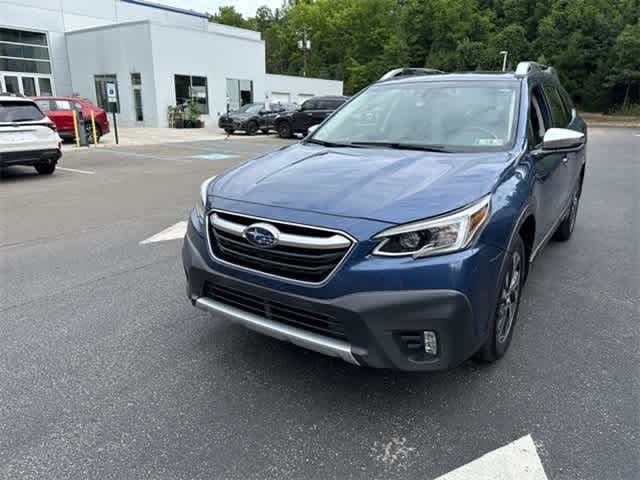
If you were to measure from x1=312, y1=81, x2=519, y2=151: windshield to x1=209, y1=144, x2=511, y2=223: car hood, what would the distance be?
11.5 inches

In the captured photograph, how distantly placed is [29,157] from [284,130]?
14.1 m

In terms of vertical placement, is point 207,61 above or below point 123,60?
above

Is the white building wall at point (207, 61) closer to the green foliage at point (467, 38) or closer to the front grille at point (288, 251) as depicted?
the front grille at point (288, 251)

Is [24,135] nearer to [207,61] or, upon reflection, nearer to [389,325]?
[389,325]

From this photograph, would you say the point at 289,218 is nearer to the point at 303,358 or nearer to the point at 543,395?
the point at 303,358

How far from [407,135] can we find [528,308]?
1.66 m

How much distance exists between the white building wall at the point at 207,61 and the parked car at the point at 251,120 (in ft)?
14.8

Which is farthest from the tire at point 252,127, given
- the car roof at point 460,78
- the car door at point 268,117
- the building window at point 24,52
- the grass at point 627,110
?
the grass at point 627,110

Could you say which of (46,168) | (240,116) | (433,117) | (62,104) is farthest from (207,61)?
(433,117)

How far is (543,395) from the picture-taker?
279cm

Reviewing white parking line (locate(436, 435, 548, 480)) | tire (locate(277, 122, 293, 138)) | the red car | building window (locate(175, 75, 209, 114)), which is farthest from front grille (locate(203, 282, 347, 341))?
building window (locate(175, 75, 209, 114))

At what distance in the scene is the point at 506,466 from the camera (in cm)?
226

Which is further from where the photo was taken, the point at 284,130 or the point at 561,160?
the point at 284,130

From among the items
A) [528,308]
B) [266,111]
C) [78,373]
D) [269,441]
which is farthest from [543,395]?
[266,111]
